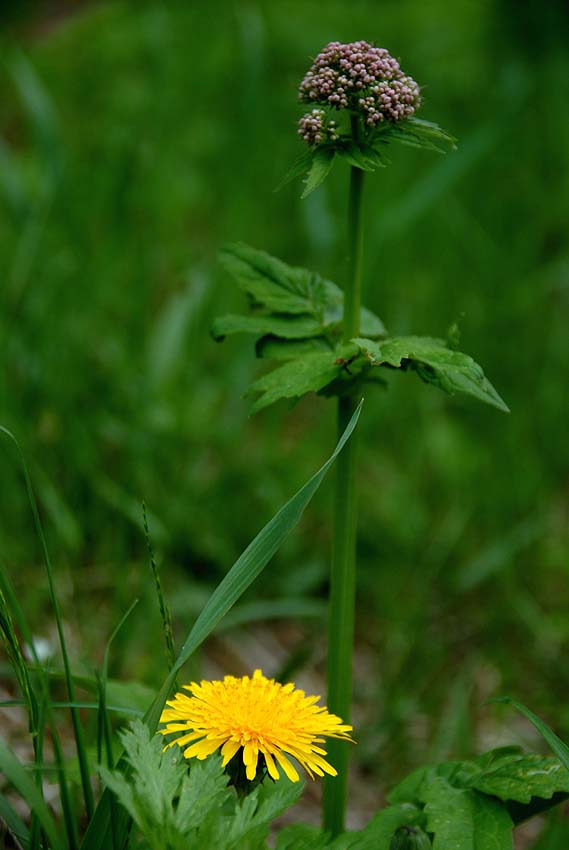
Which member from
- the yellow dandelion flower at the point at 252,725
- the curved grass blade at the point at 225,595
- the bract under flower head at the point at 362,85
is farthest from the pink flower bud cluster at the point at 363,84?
the yellow dandelion flower at the point at 252,725

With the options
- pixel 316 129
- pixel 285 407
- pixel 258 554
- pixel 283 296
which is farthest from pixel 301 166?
pixel 285 407

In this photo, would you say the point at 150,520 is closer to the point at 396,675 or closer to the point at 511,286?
the point at 396,675

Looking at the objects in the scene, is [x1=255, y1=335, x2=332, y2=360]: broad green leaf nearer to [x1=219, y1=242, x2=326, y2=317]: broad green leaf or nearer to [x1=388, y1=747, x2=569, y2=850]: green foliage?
[x1=219, y1=242, x2=326, y2=317]: broad green leaf

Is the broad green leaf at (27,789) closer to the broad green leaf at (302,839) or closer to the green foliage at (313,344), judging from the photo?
the broad green leaf at (302,839)

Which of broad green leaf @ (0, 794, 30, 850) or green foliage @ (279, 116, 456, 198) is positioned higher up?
green foliage @ (279, 116, 456, 198)

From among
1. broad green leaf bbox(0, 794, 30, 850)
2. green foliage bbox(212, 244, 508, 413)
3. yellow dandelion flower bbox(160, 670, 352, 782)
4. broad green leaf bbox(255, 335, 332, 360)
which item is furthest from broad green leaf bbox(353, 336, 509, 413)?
broad green leaf bbox(0, 794, 30, 850)

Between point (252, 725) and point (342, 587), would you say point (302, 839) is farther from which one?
point (342, 587)
